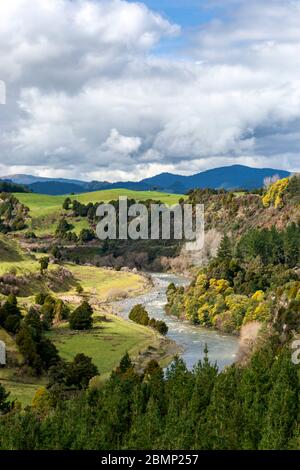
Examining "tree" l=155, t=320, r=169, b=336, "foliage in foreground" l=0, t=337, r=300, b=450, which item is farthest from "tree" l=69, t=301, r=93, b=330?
"foliage in foreground" l=0, t=337, r=300, b=450

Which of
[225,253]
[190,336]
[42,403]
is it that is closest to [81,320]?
[190,336]

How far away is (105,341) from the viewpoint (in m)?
78.6

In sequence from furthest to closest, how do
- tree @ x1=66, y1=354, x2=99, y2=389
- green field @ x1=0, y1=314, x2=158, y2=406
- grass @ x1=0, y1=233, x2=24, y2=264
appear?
grass @ x1=0, y1=233, x2=24, y2=264 < tree @ x1=66, y1=354, x2=99, y2=389 < green field @ x1=0, y1=314, x2=158, y2=406

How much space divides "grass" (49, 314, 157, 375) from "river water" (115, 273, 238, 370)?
5.33m

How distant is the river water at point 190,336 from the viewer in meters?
78.8

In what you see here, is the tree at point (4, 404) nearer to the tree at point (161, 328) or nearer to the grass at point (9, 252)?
the tree at point (161, 328)

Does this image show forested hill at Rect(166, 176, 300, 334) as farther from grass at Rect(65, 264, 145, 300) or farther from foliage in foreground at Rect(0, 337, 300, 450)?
foliage in foreground at Rect(0, 337, 300, 450)

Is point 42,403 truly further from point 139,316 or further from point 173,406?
point 139,316

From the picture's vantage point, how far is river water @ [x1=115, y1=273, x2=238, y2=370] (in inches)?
3103

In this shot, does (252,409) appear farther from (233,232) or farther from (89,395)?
(233,232)

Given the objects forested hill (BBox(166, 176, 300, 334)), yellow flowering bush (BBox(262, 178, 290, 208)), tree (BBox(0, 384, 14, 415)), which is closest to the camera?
tree (BBox(0, 384, 14, 415))
